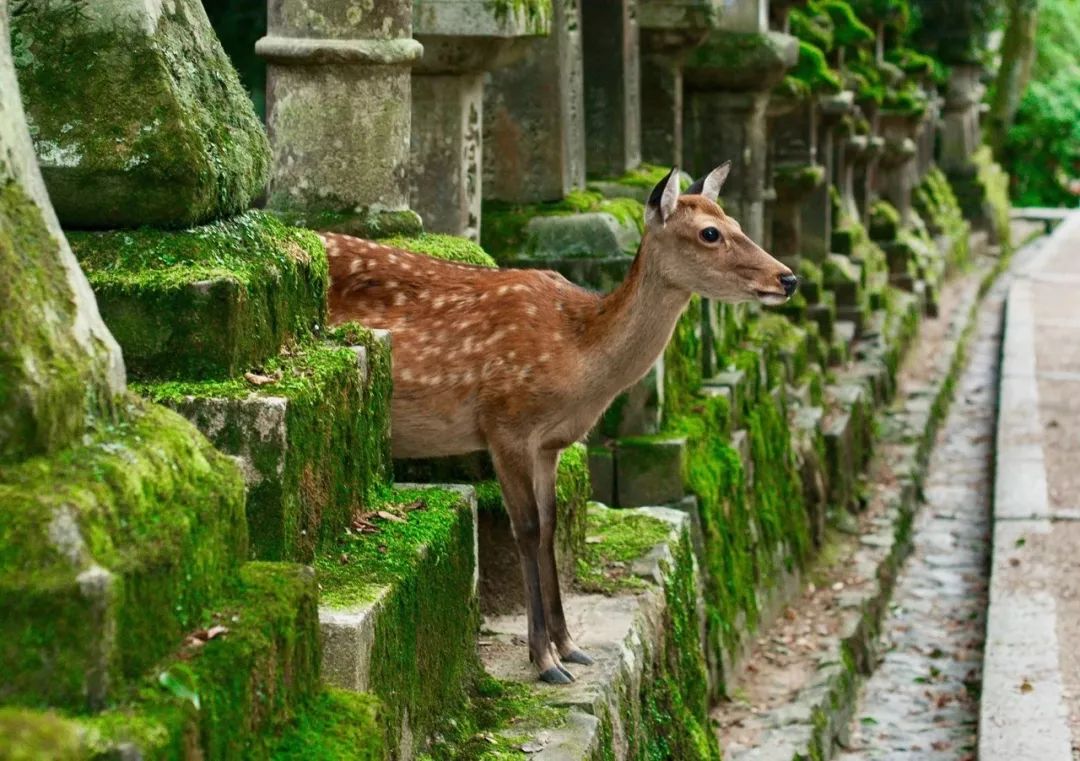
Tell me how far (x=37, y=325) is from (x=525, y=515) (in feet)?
8.98

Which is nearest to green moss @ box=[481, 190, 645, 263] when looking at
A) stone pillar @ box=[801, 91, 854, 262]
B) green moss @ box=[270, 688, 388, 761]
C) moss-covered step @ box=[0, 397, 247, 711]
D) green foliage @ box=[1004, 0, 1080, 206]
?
green moss @ box=[270, 688, 388, 761]

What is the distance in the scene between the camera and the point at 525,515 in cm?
630

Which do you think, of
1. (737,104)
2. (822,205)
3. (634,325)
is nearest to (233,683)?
(634,325)

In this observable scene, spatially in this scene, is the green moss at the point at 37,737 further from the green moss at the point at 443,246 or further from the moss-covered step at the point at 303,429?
the green moss at the point at 443,246

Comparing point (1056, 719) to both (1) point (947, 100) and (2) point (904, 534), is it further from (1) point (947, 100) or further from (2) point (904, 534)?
(1) point (947, 100)

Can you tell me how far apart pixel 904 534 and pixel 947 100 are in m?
19.0

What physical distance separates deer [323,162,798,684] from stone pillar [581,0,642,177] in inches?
168

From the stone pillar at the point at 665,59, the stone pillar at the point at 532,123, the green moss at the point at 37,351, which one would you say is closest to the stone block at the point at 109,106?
the green moss at the point at 37,351

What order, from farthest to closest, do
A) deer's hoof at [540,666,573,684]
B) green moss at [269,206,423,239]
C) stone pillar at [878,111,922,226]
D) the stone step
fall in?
stone pillar at [878,111,922,226]
green moss at [269,206,423,239]
deer's hoof at [540,666,573,684]
the stone step

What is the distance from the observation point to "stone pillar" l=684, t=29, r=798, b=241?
523 inches

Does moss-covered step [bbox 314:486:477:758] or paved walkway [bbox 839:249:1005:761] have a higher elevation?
moss-covered step [bbox 314:486:477:758]

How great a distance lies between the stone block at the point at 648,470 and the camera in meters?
9.77

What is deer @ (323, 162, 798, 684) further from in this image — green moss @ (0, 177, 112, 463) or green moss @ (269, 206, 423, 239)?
green moss @ (0, 177, 112, 463)

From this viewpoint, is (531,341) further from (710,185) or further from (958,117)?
(958,117)
